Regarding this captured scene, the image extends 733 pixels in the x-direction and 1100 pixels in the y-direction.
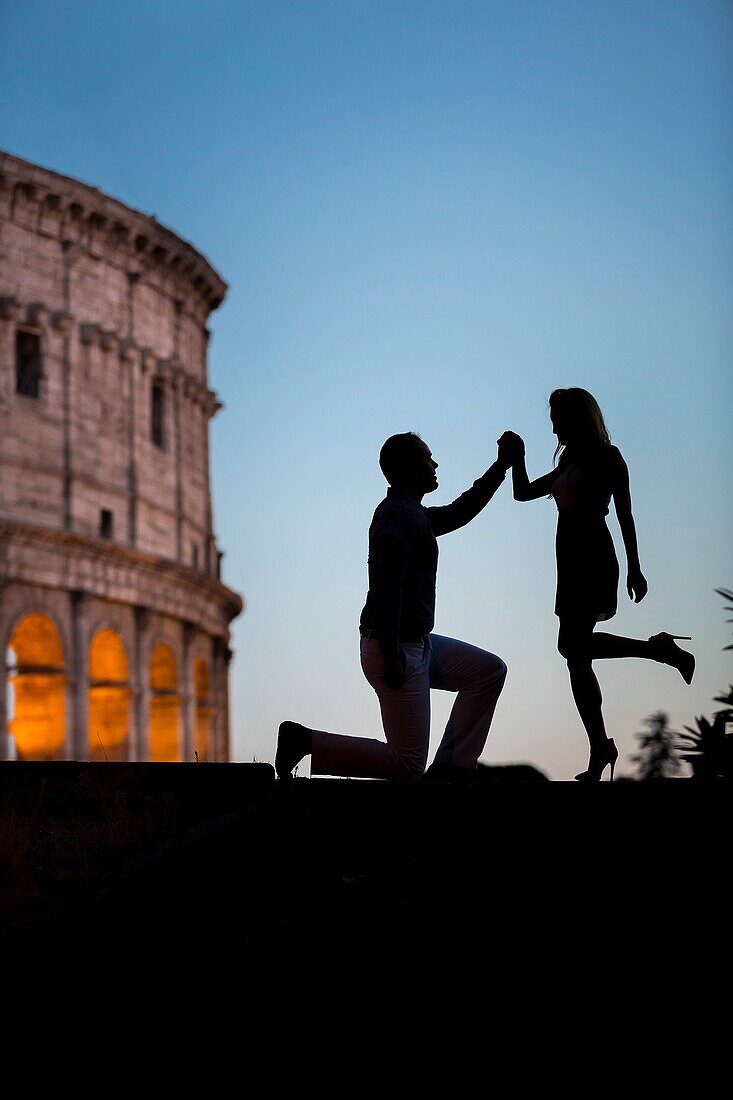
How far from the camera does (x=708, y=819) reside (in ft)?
22.0

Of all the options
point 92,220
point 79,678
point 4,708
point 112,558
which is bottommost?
point 4,708

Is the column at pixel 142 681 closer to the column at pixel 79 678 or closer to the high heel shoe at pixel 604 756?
the column at pixel 79 678

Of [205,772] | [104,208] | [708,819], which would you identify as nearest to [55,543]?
[104,208]

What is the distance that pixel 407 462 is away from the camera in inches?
337

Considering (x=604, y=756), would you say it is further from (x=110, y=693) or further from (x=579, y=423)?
(x=110, y=693)

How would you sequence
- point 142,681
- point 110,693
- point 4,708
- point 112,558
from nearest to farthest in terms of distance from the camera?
point 4,708
point 112,558
point 110,693
point 142,681

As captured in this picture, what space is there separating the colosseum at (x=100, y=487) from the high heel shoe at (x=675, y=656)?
1275 inches

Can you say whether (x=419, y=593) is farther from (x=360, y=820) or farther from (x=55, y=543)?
(x=55, y=543)

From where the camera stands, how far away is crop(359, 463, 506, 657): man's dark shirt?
26.5 ft

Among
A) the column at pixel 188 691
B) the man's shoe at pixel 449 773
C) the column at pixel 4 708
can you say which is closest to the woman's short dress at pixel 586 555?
the man's shoe at pixel 449 773

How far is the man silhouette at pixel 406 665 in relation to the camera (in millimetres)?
8164

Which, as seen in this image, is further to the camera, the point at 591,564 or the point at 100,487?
the point at 100,487

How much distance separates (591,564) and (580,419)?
72cm

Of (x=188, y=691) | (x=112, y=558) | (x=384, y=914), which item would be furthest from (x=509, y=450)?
(x=188, y=691)
